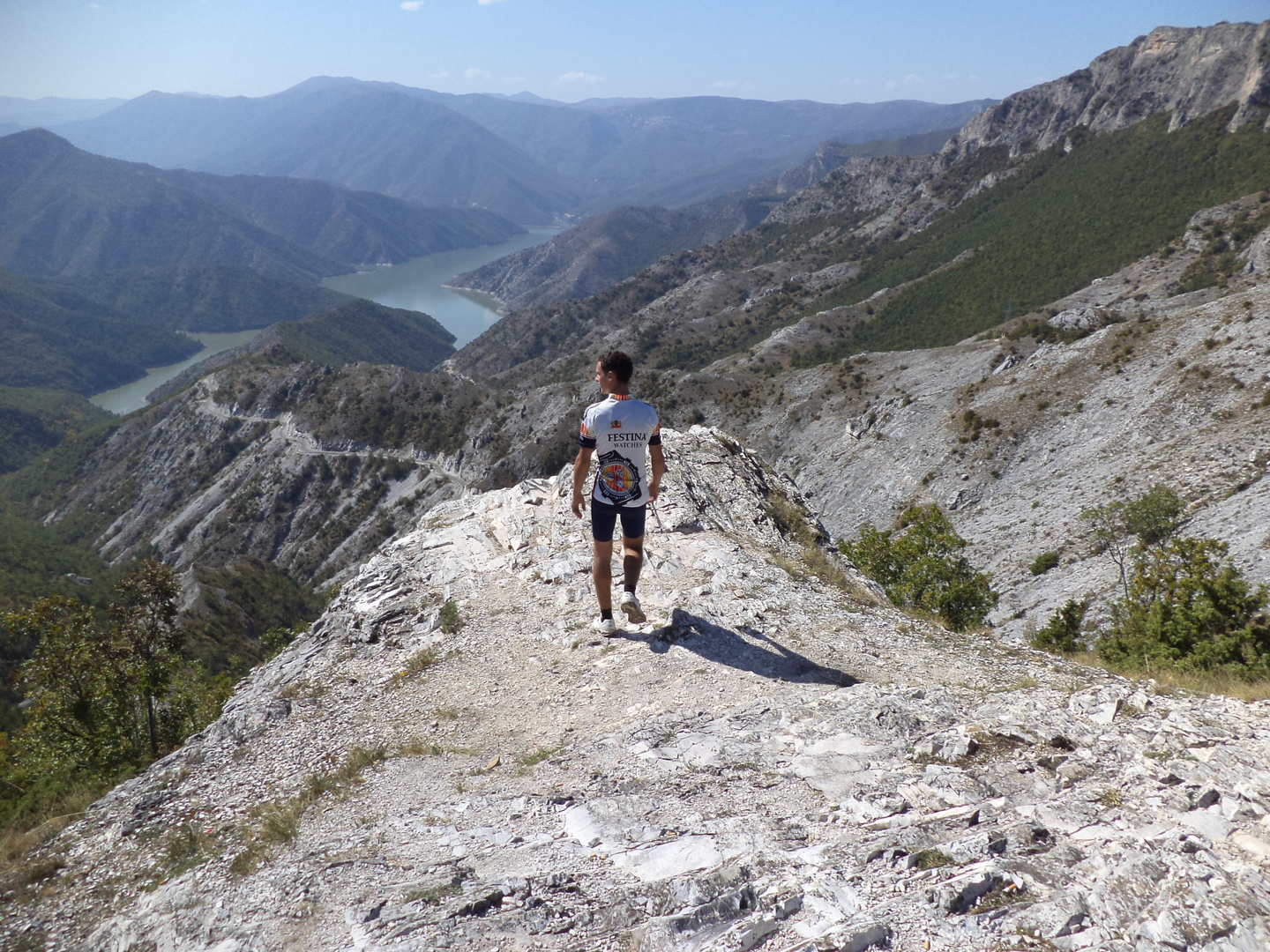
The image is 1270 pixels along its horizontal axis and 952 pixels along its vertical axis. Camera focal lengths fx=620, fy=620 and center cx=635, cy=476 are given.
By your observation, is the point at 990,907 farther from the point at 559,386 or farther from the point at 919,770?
the point at 559,386

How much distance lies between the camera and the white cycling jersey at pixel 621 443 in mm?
7344

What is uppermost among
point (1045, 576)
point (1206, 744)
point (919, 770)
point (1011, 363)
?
point (1011, 363)

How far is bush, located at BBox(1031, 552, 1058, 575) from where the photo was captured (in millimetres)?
28109

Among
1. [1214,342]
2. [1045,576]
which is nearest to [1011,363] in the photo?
[1214,342]

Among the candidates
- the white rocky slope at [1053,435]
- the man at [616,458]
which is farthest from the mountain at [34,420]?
the man at [616,458]

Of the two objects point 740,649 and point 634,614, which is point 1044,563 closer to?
point 740,649

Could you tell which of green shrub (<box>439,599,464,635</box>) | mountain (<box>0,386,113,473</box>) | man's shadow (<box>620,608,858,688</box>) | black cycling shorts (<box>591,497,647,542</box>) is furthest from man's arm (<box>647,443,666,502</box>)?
mountain (<box>0,386,113,473</box>)

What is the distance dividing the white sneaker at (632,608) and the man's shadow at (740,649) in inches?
8.9

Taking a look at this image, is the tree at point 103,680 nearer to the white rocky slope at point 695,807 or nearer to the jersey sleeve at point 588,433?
the white rocky slope at point 695,807

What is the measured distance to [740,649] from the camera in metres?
8.18

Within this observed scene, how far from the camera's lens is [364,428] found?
110000mm

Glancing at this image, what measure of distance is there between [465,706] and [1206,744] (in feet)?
23.5

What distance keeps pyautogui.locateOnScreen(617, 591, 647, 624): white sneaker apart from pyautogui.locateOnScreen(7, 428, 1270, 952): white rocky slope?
0.54 feet

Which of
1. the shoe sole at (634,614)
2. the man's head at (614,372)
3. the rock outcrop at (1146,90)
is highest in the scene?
the rock outcrop at (1146,90)
